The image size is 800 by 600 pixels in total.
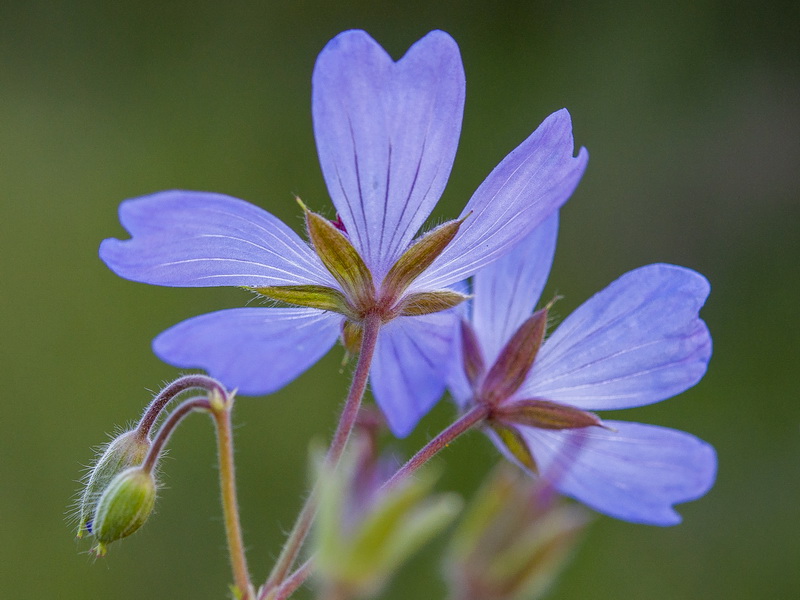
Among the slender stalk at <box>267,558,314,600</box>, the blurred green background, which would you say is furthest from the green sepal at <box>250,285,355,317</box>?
the blurred green background

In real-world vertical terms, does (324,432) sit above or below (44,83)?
below

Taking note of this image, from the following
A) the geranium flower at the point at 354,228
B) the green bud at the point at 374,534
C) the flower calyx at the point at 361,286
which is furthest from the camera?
the flower calyx at the point at 361,286

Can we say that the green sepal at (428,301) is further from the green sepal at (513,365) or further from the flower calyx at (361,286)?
the green sepal at (513,365)

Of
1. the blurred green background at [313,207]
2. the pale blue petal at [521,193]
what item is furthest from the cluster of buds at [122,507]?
the blurred green background at [313,207]

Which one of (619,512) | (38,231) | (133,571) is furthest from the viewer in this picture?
(38,231)

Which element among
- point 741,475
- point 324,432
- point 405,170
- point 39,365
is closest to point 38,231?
point 39,365

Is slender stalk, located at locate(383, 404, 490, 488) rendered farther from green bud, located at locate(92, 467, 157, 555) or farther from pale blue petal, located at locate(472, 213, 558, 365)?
green bud, located at locate(92, 467, 157, 555)

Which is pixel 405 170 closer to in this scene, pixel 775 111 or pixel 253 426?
pixel 253 426
